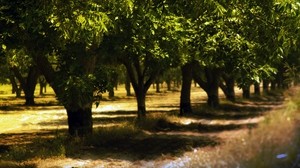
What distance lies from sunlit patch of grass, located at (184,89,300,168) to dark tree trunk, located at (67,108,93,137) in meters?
10.9

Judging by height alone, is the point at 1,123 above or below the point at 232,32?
below

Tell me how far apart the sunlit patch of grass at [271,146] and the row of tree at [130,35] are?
1.75m

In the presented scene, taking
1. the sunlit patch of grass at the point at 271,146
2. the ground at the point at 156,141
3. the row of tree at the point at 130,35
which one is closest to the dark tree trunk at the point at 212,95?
the ground at the point at 156,141

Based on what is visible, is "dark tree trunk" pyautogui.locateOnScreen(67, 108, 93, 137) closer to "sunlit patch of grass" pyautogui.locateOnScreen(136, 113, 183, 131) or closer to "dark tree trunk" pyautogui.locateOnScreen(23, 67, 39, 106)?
"sunlit patch of grass" pyautogui.locateOnScreen(136, 113, 183, 131)

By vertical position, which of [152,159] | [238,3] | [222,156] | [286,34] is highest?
[238,3]

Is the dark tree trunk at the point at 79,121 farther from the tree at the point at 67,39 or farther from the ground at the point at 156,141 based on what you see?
the ground at the point at 156,141

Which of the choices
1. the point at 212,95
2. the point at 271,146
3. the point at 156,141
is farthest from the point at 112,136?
the point at 212,95

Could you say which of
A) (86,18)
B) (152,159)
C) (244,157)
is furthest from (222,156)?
(152,159)

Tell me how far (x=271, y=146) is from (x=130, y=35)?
32.1 feet

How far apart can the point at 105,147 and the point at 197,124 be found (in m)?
9.70

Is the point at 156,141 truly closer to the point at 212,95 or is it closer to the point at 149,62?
the point at 149,62

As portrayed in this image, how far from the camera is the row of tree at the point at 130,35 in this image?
368 inches

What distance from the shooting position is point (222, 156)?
23.3 feet

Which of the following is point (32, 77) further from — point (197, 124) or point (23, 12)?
point (23, 12)
